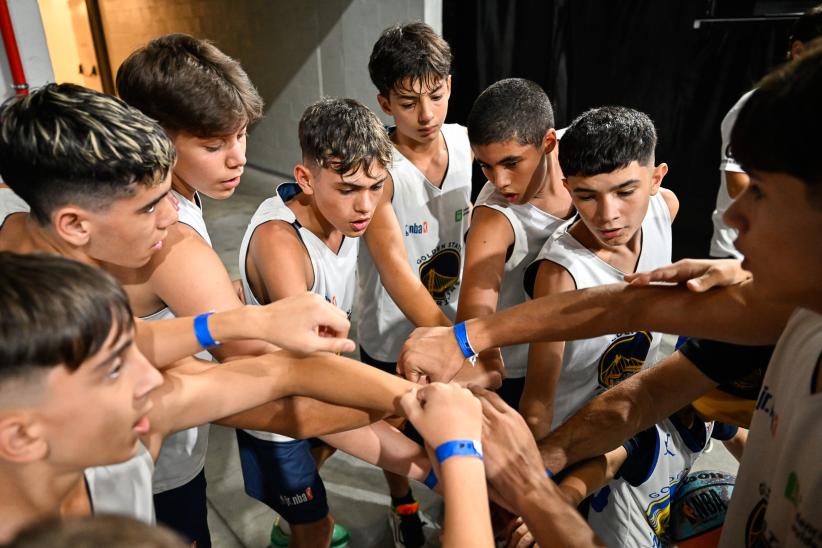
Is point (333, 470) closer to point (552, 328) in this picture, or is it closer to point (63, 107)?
point (552, 328)

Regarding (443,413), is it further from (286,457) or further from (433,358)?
(286,457)

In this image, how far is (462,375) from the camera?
1973 mm

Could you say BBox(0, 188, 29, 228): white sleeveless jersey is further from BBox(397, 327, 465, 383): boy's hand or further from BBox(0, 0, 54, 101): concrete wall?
BBox(0, 0, 54, 101): concrete wall

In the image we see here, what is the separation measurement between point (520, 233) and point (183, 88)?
1.37 m

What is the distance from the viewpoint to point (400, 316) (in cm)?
274

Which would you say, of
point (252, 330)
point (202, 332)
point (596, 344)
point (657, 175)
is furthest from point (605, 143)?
point (202, 332)

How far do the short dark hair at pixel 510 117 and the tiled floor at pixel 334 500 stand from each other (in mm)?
1789

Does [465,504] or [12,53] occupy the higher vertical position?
[12,53]

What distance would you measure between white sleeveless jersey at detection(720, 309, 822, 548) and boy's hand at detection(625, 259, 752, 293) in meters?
0.49

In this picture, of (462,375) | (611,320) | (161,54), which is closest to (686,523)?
(611,320)

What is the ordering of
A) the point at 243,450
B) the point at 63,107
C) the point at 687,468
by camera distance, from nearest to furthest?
the point at 63,107
the point at 687,468
the point at 243,450

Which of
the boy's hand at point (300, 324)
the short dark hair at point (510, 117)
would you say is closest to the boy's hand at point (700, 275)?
the short dark hair at point (510, 117)

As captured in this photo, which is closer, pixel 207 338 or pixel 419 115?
pixel 207 338

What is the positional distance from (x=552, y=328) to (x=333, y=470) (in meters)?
1.77
